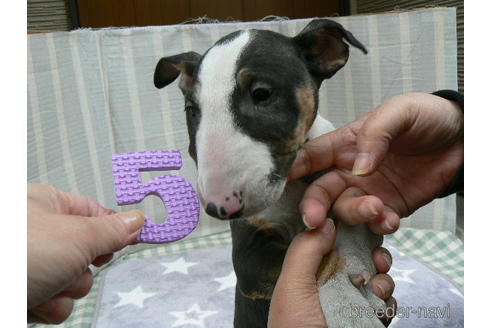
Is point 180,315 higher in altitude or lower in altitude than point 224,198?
lower

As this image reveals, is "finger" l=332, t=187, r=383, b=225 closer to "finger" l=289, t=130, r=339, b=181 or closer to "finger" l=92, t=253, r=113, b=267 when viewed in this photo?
"finger" l=289, t=130, r=339, b=181

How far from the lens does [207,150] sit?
1.74 feet

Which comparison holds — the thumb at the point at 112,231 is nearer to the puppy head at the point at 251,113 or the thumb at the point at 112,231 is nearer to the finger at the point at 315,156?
the puppy head at the point at 251,113

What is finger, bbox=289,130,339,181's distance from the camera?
0.65 m

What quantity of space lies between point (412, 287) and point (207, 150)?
884 mm

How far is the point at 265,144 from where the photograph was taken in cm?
56

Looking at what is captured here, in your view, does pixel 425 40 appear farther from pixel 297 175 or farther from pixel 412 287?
pixel 297 175

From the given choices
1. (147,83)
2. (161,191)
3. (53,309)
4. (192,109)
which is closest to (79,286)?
(53,309)

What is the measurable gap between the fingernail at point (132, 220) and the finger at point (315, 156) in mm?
202

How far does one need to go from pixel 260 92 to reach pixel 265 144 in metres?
0.07

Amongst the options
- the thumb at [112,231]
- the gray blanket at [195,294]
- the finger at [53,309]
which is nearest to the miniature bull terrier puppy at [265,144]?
the thumb at [112,231]

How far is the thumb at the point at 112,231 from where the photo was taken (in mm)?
521

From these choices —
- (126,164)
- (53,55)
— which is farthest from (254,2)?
(126,164)

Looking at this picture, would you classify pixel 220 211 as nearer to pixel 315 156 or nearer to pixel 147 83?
pixel 315 156
